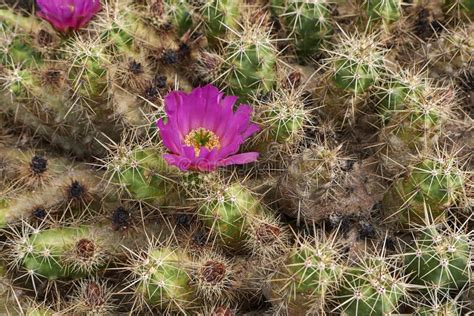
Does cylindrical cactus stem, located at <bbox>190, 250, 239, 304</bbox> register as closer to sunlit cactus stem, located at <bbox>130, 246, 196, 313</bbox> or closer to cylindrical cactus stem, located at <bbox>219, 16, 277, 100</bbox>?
sunlit cactus stem, located at <bbox>130, 246, 196, 313</bbox>

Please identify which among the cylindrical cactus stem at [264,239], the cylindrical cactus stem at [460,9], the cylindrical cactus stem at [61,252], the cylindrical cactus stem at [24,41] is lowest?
the cylindrical cactus stem at [61,252]

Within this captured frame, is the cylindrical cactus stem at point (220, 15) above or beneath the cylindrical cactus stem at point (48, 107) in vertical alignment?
above

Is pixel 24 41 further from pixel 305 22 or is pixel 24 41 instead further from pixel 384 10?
pixel 384 10

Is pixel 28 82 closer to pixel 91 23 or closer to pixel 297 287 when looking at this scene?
pixel 91 23

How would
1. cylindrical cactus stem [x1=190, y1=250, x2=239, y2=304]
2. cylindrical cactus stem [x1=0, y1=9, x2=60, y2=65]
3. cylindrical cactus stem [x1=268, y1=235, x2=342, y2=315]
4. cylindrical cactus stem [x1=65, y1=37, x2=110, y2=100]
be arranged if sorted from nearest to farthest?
cylindrical cactus stem [x1=268, y1=235, x2=342, y2=315]
cylindrical cactus stem [x1=190, y1=250, x2=239, y2=304]
cylindrical cactus stem [x1=65, y1=37, x2=110, y2=100]
cylindrical cactus stem [x1=0, y1=9, x2=60, y2=65]

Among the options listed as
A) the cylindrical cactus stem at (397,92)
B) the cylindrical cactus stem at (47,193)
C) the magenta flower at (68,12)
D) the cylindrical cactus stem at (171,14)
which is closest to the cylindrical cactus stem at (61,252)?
the cylindrical cactus stem at (47,193)

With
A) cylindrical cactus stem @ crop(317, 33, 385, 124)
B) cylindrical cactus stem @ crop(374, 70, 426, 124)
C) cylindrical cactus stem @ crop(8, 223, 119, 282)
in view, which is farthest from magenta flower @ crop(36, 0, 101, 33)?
cylindrical cactus stem @ crop(374, 70, 426, 124)

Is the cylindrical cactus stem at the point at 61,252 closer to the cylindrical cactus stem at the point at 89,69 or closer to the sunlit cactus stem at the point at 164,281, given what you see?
the sunlit cactus stem at the point at 164,281
